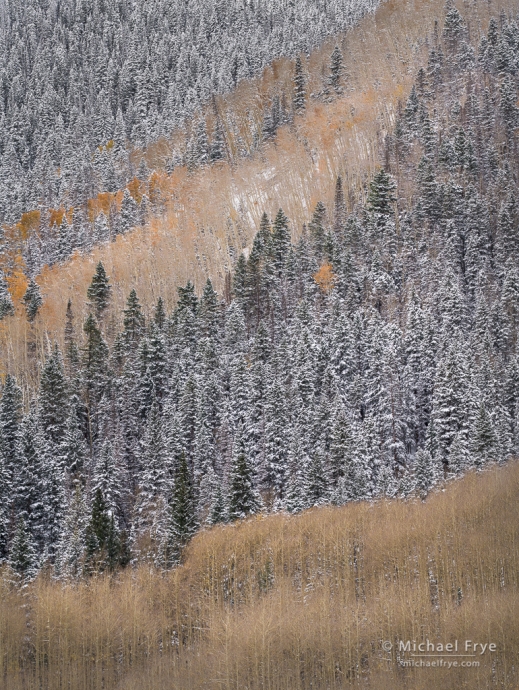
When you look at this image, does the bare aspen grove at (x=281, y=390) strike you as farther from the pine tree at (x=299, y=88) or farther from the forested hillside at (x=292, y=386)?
the pine tree at (x=299, y=88)

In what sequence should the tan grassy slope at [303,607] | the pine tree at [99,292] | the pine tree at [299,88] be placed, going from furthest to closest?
the pine tree at [299,88]
the pine tree at [99,292]
the tan grassy slope at [303,607]

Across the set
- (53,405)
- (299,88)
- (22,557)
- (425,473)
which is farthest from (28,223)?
(425,473)

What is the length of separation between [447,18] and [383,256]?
8747 centimetres

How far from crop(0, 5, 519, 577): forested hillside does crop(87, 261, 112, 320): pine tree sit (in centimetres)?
30

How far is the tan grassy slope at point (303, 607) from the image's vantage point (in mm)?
49469

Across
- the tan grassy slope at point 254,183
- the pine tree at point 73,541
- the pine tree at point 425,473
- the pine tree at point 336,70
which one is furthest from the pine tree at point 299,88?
the pine tree at point 73,541

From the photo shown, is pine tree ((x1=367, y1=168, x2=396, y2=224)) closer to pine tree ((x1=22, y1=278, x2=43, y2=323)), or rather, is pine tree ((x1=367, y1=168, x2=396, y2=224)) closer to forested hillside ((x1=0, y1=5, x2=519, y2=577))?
forested hillside ((x1=0, y1=5, x2=519, y2=577))

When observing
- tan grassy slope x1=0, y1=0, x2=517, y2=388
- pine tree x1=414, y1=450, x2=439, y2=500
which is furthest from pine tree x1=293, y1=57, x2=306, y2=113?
pine tree x1=414, y1=450, x2=439, y2=500

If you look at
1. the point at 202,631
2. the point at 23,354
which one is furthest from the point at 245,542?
the point at 23,354

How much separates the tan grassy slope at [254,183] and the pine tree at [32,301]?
55.7 inches

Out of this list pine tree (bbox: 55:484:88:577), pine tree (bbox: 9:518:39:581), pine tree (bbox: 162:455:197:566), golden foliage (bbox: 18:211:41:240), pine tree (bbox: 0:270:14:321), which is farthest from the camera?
golden foliage (bbox: 18:211:41:240)

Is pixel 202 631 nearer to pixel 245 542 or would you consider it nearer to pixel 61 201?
pixel 245 542

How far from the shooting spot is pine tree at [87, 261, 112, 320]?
120375 mm

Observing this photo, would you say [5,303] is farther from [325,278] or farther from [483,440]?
[483,440]
